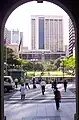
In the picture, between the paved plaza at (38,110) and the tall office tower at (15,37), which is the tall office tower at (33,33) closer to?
the tall office tower at (15,37)

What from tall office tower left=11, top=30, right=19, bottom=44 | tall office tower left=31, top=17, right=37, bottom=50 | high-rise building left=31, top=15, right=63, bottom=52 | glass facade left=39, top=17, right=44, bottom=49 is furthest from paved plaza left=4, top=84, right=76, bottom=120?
glass facade left=39, top=17, right=44, bottom=49

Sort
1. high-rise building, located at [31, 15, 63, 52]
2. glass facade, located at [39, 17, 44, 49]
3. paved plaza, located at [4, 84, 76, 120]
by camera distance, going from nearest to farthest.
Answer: paved plaza, located at [4, 84, 76, 120] < high-rise building, located at [31, 15, 63, 52] < glass facade, located at [39, 17, 44, 49]

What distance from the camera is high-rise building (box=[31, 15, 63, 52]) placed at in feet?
362

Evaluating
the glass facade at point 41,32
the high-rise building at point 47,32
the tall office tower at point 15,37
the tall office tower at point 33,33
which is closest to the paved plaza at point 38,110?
the tall office tower at point 15,37

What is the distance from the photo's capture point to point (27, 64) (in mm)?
72312

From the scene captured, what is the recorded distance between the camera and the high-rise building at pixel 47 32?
A: 362ft

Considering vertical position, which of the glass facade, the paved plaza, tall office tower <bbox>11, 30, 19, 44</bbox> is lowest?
the paved plaza

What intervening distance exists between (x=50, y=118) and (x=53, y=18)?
103 m

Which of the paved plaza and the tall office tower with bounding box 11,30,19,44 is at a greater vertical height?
the tall office tower with bounding box 11,30,19,44

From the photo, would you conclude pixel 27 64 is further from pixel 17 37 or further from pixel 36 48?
pixel 36 48

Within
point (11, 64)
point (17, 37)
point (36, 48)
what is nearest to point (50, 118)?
point (11, 64)

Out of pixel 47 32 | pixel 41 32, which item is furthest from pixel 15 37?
pixel 47 32

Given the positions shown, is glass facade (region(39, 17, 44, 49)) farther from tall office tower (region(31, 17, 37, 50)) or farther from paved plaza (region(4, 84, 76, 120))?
paved plaza (region(4, 84, 76, 120))

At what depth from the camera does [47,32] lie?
11631cm
